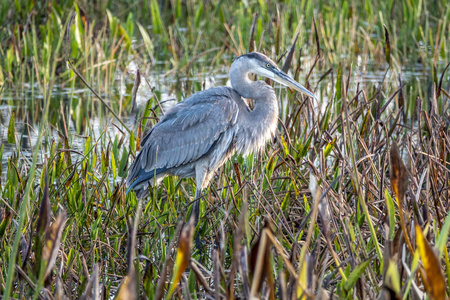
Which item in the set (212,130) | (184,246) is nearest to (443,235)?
(184,246)

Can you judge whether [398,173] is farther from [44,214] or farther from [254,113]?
[254,113]

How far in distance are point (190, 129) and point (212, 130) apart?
0.18 metres

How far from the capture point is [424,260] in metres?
1.42

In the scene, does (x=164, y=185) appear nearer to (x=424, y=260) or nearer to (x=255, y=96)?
(x=255, y=96)

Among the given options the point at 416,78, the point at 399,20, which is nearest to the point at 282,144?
the point at 416,78

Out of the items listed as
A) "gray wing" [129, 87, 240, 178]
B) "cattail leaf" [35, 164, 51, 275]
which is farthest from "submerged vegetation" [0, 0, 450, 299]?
"gray wing" [129, 87, 240, 178]

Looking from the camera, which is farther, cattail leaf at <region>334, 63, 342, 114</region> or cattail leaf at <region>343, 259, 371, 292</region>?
cattail leaf at <region>334, 63, 342, 114</region>

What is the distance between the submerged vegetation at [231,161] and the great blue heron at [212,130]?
0.11 m

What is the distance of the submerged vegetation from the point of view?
183 centimetres

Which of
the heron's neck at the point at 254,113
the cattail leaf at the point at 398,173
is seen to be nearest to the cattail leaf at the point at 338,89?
the heron's neck at the point at 254,113

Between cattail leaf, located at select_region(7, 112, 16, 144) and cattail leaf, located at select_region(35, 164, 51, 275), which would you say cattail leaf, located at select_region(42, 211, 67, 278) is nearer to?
cattail leaf, located at select_region(35, 164, 51, 275)

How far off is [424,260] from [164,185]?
2.91 meters

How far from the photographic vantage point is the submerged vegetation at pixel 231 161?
5.99 feet

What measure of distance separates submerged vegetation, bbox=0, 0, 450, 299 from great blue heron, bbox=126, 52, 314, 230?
11 cm
